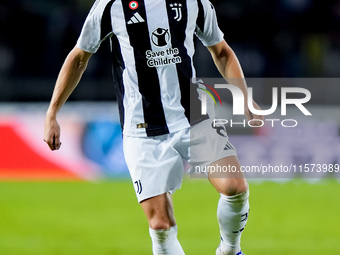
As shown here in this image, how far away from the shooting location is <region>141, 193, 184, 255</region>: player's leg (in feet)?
13.4

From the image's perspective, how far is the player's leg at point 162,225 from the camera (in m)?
4.08

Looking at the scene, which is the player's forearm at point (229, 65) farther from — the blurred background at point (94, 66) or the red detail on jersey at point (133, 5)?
the blurred background at point (94, 66)

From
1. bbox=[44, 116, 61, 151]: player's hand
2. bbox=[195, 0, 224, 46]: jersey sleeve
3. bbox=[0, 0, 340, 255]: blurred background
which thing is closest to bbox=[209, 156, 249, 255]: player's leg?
bbox=[195, 0, 224, 46]: jersey sleeve

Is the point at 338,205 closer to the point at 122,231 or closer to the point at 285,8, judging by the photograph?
the point at 122,231

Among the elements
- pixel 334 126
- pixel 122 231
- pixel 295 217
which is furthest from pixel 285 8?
pixel 122 231

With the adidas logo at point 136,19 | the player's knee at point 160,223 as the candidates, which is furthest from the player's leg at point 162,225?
the adidas logo at point 136,19

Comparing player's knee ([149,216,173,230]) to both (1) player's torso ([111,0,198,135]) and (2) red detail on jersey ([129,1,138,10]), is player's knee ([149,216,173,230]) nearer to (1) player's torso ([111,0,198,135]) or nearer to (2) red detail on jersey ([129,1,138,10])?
(1) player's torso ([111,0,198,135])

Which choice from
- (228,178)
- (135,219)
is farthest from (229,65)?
(135,219)

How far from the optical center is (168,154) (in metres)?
4.26

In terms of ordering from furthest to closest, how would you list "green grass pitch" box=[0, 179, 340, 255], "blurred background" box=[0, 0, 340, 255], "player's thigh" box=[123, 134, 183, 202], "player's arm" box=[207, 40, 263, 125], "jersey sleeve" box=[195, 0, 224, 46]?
"blurred background" box=[0, 0, 340, 255], "green grass pitch" box=[0, 179, 340, 255], "player's arm" box=[207, 40, 263, 125], "jersey sleeve" box=[195, 0, 224, 46], "player's thigh" box=[123, 134, 183, 202]

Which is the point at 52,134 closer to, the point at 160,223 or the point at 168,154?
the point at 168,154

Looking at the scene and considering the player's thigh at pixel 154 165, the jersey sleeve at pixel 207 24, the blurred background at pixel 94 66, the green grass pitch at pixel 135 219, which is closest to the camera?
the player's thigh at pixel 154 165

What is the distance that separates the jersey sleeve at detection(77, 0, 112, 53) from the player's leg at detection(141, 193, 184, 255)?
1038 millimetres

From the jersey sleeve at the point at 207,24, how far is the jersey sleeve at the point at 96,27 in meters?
0.57
